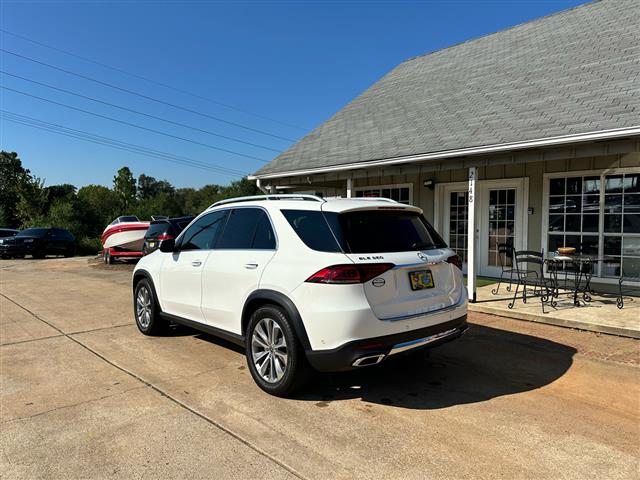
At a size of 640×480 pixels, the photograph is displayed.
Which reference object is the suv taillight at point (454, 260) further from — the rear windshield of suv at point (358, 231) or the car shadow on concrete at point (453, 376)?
the car shadow on concrete at point (453, 376)

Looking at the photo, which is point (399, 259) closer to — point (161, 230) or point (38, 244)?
point (161, 230)

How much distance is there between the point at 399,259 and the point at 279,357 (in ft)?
4.44

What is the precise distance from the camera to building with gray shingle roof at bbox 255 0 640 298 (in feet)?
24.5

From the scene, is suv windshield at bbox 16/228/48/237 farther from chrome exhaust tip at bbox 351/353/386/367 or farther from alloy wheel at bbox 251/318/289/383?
chrome exhaust tip at bbox 351/353/386/367

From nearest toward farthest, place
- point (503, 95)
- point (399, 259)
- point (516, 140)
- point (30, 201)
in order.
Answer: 1. point (399, 259)
2. point (516, 140)
3. point (503, 95)
4. point (30, 201)

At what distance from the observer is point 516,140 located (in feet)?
24.1

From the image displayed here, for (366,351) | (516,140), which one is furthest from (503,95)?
(366,351)

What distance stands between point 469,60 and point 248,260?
35.8 ft

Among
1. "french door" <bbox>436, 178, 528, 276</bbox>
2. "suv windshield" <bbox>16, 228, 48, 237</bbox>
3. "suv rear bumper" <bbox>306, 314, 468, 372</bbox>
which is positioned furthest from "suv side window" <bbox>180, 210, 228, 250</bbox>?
"suv windshield" <bbox>16, 228, 48, 237</bbox>

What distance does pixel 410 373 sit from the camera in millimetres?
4590

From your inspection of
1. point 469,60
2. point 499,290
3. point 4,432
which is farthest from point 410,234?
point 469,60

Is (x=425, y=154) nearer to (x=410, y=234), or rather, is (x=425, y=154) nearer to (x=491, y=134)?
(x=491, y=134)

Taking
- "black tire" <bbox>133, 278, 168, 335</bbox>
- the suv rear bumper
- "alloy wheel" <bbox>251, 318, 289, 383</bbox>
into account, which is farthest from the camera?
"black tire" <bbox>133, 278, 168, 335</bbox>

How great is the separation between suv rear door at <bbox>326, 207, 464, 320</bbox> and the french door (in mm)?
5708
